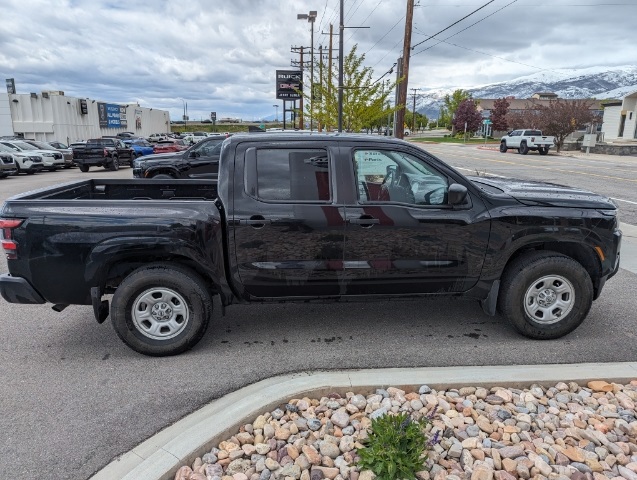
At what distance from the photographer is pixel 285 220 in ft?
13.4

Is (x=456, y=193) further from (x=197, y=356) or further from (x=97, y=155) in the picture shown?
(x=97, y=155)

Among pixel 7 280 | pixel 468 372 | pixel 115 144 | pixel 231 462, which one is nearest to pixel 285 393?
pixel 231 462

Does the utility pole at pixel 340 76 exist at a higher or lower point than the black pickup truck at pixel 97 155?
higher

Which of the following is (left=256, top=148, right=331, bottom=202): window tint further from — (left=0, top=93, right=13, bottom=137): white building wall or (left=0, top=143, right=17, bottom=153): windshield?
(left=0, top=93, right=13, bottom=137): white building wall

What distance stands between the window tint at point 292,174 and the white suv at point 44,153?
24.6 m

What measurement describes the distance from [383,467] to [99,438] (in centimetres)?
179

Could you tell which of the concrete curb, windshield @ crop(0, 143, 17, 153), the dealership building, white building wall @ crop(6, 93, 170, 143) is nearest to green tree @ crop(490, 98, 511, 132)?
the dealership building

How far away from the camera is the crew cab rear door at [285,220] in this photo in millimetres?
4086

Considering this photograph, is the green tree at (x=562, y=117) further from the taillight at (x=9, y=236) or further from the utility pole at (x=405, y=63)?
the taillight at (x=9, y=236)

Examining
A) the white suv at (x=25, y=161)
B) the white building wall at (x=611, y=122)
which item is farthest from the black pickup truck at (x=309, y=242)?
the white building wall at (x=611, y=122)

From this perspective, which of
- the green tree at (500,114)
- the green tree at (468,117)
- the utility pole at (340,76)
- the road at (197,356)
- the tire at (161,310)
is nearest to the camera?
the road at (197,356)

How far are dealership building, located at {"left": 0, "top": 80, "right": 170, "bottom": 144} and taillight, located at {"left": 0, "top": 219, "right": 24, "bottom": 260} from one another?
1709 inches

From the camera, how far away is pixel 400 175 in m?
4.46

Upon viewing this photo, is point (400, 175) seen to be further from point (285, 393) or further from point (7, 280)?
point (7, 280)
